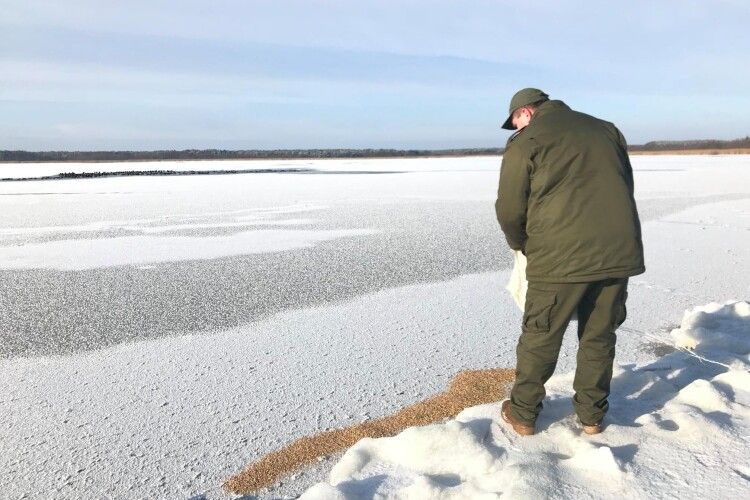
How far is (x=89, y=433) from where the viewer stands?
2.72 metres

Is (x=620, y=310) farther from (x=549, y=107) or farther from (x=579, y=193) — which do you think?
(x=549, y=107)

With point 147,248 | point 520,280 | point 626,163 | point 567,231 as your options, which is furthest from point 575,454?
point 147,248

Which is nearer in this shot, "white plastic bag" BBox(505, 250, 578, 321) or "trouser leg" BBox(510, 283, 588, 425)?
"trouser leg" BBox(510, 283, 588, 425)

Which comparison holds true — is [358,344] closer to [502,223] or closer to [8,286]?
[502,223]

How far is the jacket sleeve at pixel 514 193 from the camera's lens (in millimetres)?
2166

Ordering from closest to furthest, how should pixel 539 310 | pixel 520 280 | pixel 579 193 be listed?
pixel 579 193, pixel 539 310, pixel 520 280

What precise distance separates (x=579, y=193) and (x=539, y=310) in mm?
448

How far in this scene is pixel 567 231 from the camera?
84.4 inches

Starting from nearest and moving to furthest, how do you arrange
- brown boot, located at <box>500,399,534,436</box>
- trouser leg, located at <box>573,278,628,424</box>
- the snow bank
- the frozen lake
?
the snow bank → trouser leg, located at <box>573,278,628,424</box> → brown boot, located at <box>500,399,534,436</box> → the frozen lake

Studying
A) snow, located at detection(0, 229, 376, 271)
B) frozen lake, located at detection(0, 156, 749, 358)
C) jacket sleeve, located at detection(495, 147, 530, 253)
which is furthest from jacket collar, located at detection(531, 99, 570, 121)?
snow, located at detection(0, 229, 376, 271)

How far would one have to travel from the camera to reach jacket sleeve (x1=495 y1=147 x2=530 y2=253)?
85.3 inches

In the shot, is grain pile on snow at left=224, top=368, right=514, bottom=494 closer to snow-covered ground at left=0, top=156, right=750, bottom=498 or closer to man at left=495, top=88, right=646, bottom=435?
snow-covered ground at left=0, top=156, right=750, bottom=498

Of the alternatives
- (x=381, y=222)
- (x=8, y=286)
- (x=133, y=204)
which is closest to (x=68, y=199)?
(x=133, y=204)

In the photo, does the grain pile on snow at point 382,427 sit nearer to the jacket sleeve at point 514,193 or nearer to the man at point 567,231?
the man at point 567,231
